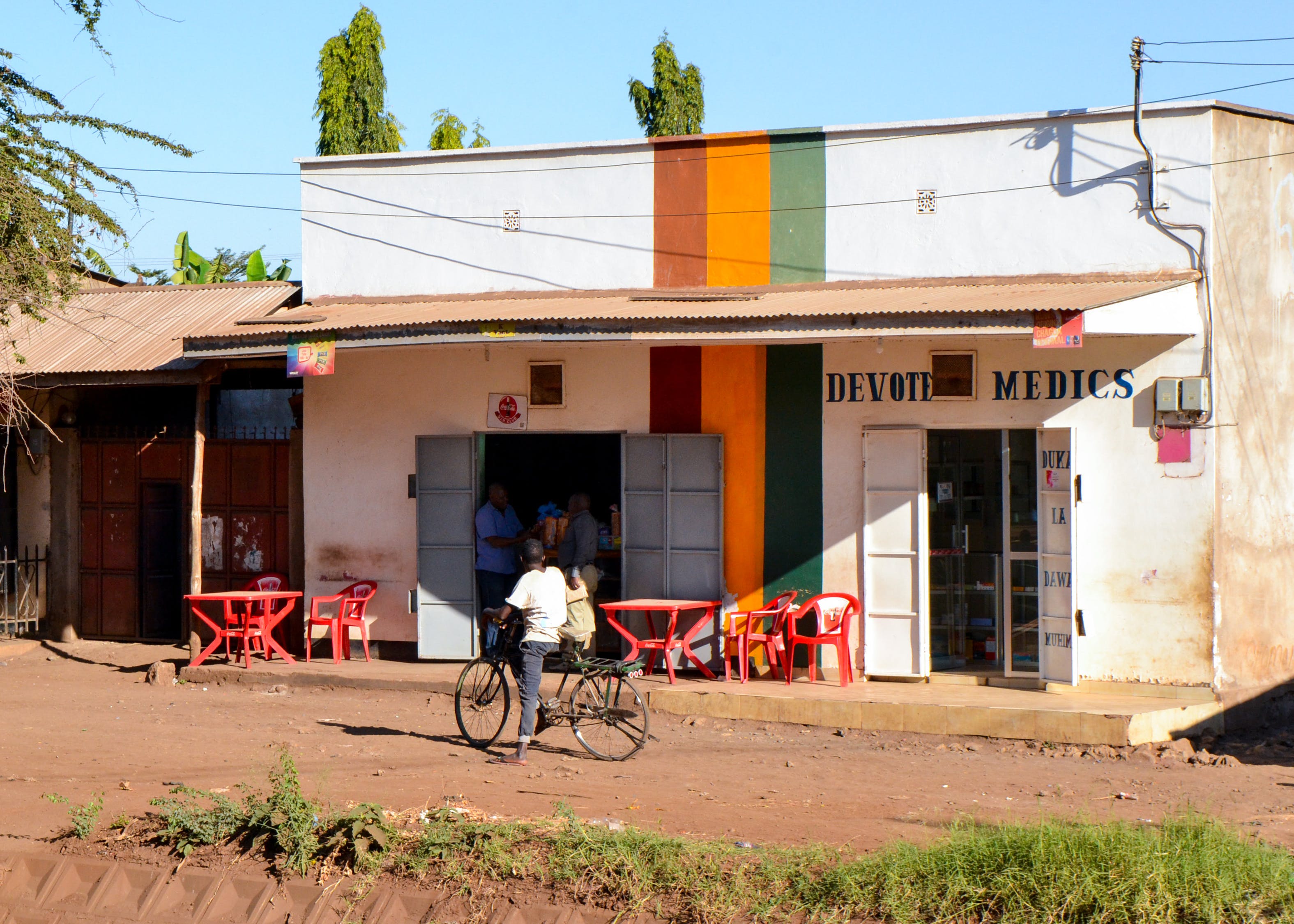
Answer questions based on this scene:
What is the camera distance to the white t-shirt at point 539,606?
8.41m

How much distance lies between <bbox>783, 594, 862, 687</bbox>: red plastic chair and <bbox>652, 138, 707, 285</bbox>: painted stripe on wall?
3201 millimetres

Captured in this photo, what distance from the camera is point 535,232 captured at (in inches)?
472

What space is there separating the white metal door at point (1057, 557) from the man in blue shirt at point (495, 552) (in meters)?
4.66

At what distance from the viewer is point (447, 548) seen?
1166cm

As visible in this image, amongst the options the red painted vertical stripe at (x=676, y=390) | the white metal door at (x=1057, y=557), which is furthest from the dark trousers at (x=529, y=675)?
the white metal door at (x=1057, y=557)

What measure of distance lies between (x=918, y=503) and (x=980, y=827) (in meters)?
4.31

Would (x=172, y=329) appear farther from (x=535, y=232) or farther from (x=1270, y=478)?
(x=1270, y=478)

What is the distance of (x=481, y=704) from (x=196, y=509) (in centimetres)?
430

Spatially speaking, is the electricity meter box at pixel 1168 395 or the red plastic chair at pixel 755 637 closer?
the electricity meter box at pixel 1168 395

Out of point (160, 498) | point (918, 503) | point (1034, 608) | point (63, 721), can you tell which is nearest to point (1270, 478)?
point (1034, 608)

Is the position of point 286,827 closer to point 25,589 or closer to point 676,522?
point 676,522

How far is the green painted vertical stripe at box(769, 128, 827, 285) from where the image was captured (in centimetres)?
1120

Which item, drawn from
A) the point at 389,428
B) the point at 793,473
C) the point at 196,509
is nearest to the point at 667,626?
the point at 793,473

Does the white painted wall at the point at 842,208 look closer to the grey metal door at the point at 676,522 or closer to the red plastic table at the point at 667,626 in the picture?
the grey metal door at the point at 676,522
